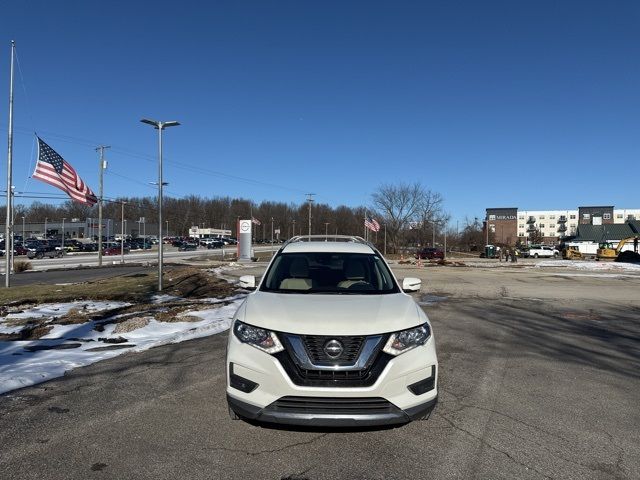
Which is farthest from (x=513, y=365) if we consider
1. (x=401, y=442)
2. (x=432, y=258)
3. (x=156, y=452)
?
(x=432, y=258)

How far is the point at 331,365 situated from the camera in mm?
3723

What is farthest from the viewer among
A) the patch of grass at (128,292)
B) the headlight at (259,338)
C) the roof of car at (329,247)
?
the patch of grass at (128,292)

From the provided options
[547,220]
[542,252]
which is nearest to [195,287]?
[542,252]

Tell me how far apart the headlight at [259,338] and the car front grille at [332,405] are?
0.39 metres

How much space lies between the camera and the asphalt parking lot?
3639mm

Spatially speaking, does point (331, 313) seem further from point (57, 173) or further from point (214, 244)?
point (214, 244)

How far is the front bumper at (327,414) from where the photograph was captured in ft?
11.7

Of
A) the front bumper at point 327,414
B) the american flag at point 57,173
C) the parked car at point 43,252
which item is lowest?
the parked car at point 43,252

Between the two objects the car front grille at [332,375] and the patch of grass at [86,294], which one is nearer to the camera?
the car front grille at [332,375]

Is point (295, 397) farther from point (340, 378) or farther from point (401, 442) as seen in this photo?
point (401, 442)

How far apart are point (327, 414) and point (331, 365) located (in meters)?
0.35

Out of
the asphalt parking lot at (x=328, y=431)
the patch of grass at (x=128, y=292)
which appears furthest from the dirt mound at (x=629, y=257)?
the asphalt parking lot at (x=328, y=431)

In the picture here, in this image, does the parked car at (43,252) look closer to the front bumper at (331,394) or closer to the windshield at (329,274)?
the windshield at (329,274)

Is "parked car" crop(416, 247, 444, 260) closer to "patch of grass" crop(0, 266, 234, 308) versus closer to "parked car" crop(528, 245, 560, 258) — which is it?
"parked car" crop(528, 245, 560, 258)
